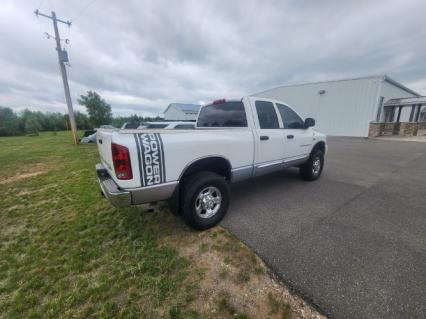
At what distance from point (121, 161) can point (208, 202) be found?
142 centimetres

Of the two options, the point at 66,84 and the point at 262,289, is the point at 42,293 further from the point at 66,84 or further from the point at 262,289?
the point at 66,84

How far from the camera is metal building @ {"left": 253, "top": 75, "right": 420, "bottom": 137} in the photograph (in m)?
16.8

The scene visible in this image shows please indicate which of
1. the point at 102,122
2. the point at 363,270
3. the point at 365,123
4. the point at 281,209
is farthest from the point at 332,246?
the point at 102,122

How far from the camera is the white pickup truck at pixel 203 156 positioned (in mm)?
2215

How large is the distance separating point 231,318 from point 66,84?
16734 millimetres

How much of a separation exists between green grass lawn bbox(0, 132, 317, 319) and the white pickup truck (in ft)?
1.91

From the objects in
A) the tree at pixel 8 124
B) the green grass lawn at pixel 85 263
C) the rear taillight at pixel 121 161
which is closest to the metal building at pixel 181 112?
the tree at pixel 8 124

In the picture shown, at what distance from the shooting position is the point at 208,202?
2977 millimetres

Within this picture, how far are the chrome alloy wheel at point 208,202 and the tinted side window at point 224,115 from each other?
1.30 metres

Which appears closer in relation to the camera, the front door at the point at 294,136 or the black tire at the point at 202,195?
the black tire at the point at 202,195

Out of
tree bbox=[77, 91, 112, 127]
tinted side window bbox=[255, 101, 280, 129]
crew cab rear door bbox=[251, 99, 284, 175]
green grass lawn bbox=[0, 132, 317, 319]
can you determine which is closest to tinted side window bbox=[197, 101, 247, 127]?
crew cab rear door bbox=[251, 99, 284, 175]

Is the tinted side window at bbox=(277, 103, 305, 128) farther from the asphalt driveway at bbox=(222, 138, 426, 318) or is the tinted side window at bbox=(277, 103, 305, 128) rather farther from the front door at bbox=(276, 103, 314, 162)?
the asphalt driveway at bbox=(222, 138, 426, 318)

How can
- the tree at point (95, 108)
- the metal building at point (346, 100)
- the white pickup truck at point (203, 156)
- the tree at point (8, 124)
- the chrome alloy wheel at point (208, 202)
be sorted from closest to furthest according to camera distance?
the white pickup truck at point (203, 156) < the chrome alloy wheel at point (208, 202) < the metal building at point (346, 100) < the tree at point (95, 108) < the tree at point (8, 124)

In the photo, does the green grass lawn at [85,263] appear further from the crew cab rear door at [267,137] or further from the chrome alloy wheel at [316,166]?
the chrome alloy wheel at [316,166]
